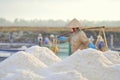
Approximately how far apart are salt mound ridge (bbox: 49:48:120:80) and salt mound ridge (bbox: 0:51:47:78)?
305 millimetres

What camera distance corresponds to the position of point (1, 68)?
6.44m

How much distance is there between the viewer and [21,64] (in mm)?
6445

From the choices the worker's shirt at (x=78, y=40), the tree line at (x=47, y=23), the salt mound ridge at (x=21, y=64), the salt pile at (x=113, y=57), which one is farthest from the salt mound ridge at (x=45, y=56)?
the tree line at (x=47, y=23)

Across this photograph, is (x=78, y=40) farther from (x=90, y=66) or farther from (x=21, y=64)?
(x=90, y=66)

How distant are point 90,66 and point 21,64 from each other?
105 centimetres

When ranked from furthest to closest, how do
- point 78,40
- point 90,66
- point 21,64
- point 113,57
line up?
1. point 78,40
2. point 113,57
3. point 21,64
4. point 90,66

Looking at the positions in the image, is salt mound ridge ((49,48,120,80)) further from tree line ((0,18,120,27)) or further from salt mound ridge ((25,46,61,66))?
tree line ((0,18,120,27))

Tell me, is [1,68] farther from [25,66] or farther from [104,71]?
[104,71]

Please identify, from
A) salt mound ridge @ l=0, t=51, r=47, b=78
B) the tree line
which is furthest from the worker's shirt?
the tree line

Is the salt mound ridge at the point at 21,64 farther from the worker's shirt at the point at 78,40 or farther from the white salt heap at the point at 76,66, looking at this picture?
the worker's shirt at the point at 78,40

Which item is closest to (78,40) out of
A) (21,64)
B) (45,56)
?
(45,56)

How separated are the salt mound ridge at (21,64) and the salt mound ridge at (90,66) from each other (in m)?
0.30

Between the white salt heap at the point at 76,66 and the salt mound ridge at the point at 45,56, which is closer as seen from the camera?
the white salt heap at the point at 76,66

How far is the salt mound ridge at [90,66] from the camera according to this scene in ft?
18.5
